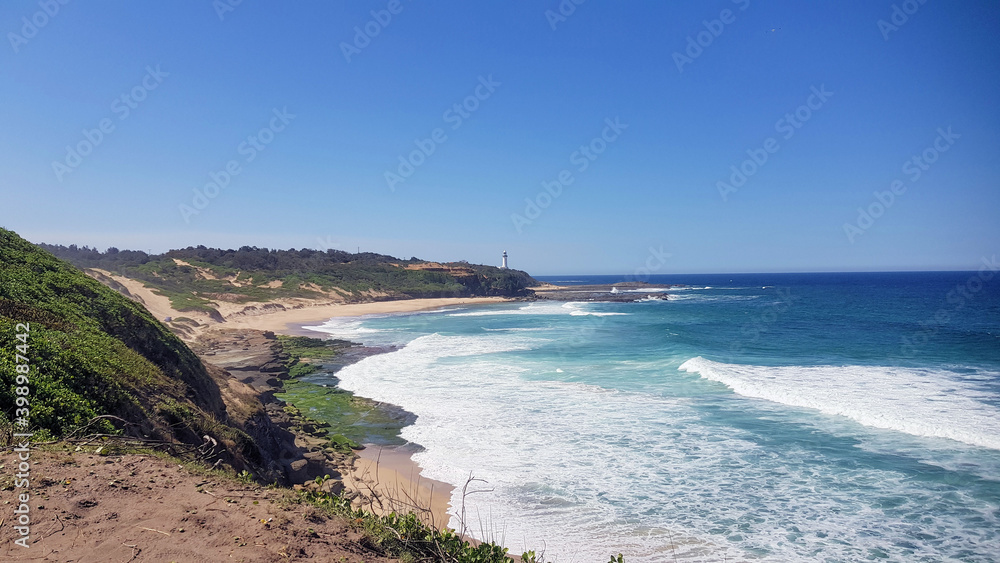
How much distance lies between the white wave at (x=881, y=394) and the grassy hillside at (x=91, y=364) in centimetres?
1618

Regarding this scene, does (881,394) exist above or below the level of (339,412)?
below

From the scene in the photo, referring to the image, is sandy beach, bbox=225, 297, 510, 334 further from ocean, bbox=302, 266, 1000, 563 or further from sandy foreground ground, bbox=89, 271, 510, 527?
ocean, bbox=302, 266, 1000, 563

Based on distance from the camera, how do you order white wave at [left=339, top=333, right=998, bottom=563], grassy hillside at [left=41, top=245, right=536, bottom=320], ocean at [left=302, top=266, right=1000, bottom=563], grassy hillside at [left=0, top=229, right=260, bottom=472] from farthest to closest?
1. grassy hillside at [left=41, top=245, right=536, bottom=320]
2. ocean at [left=302, top=266, right=1000, bottom=563]
3. white wave at [left=339, top=333, right=998, bottom=563]
4. grassy hillside at [left=0, top=229, right=260, bottom=472]

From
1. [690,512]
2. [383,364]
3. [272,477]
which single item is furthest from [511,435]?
[383,364]

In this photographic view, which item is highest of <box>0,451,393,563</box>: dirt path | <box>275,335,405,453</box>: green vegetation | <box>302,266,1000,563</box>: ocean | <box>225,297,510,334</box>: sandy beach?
<box>0,451,393,563</box>: dirt path

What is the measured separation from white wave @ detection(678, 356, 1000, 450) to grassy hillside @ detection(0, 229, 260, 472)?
16.2 metres

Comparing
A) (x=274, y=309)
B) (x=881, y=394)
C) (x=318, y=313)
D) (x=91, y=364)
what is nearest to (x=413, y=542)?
(x=91, y=364)

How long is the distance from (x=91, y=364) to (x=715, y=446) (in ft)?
42.0

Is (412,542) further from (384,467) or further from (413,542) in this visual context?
(384,467)

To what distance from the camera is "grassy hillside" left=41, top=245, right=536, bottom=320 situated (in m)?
56.3

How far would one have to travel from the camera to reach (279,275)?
234ft

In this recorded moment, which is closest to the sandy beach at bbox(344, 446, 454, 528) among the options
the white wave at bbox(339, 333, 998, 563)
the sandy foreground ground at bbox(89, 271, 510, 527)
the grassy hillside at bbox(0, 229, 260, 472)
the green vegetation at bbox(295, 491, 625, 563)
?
the sandy foreground ground at bbox(89, 271, 510, 527)

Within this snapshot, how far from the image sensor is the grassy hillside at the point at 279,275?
2218 inches

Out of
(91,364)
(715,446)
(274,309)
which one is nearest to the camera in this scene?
(91,364)
